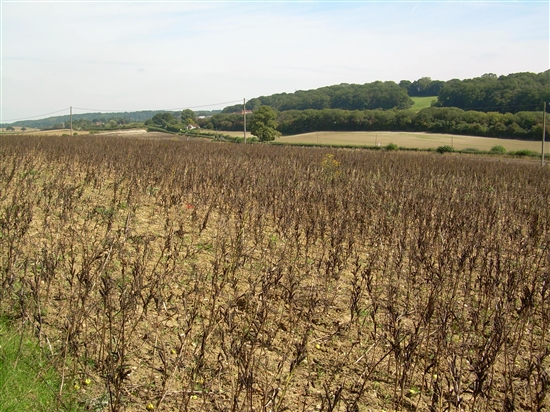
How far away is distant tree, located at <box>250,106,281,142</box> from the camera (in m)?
47.8

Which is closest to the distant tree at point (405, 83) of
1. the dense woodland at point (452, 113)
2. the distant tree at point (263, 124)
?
the dense woodland at point (452, 113)

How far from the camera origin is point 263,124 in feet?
157

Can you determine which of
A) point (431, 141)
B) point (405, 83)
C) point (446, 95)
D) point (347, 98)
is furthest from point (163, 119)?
point (431, 141)

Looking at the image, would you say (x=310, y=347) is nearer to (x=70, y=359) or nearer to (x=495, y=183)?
(x=70, y=359)

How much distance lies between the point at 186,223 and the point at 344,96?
80.4 meters

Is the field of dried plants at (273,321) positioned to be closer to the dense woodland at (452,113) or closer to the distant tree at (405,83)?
the dense woodland at (452,113)

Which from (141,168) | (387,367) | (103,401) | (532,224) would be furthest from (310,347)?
(141,168)

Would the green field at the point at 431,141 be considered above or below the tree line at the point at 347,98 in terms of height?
below

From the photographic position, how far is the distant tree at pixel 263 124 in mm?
47750

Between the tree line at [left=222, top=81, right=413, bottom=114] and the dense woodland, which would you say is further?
the tree line at [left=222, top=81, right=413, bottom=114]

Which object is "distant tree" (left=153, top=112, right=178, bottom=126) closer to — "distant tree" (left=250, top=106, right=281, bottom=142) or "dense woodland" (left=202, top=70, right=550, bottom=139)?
"dense woodland" (left=202, top=70, right=550, bottom=139)

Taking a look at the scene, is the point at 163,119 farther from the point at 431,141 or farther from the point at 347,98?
the point at 431,141

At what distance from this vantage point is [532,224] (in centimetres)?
723

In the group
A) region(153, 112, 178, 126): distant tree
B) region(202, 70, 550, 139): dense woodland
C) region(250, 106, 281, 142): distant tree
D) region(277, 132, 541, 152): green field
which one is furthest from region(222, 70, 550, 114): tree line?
region(250, 106, 281, 142): distant tree
